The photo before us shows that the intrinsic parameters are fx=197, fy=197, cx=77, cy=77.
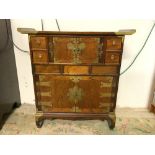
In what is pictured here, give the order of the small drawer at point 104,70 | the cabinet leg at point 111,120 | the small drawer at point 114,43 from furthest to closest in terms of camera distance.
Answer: the cabinet leg at point 111,120, the small drawer at point 104,70, the small drawer at point 114,43

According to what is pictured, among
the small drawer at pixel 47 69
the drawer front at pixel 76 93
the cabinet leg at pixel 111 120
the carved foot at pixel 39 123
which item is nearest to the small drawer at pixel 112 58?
the drawer front at pixel 76 93

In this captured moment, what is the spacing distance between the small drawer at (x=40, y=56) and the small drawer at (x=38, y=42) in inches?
1.6

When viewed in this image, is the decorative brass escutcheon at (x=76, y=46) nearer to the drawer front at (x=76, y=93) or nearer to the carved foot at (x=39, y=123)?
the drawer front at (x=76, y=93)

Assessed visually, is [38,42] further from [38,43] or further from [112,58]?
[112,58]

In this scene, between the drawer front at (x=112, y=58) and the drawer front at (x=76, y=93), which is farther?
the drawer front at (x=76, y=93)

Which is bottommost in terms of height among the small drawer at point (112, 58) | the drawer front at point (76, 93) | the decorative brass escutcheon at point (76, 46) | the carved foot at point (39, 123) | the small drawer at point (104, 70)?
the carved foot at point (39, 123)

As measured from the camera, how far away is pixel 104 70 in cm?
154

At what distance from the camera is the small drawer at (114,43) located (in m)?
1.41

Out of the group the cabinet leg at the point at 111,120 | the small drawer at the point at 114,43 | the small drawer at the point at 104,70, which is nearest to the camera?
the small drawer at the point at 114,43

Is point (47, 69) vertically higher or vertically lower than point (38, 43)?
lower

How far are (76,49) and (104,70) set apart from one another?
28 centimetres

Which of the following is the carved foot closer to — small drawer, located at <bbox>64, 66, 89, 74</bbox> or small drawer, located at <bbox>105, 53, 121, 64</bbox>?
small drawer, located at <bbox>64, 66, 89, 74</bbox>

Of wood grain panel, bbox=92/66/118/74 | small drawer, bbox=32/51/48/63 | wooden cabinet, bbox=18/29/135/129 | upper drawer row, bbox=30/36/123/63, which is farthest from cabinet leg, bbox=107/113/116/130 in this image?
small drawer, bbox=32/51/48/63

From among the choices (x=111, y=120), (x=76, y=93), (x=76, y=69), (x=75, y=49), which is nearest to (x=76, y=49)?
(x=75, y=49)
